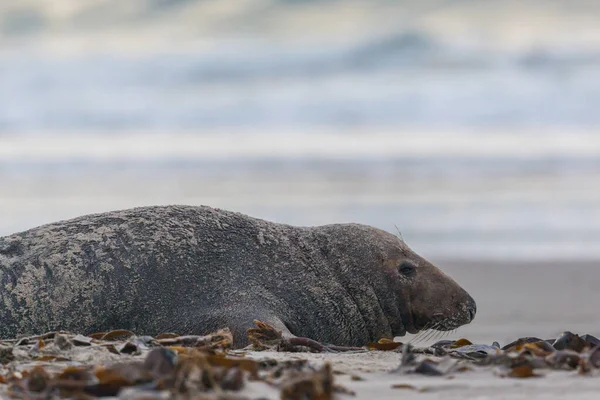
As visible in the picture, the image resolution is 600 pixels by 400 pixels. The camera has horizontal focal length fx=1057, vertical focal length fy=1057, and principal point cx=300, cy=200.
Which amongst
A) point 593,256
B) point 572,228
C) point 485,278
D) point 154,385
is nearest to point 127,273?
point 154,385

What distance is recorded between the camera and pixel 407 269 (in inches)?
303

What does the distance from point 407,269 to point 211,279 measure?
5.15 ft

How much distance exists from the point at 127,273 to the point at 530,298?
28.4ft

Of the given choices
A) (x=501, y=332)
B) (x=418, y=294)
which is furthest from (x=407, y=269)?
(x=501, y=332)

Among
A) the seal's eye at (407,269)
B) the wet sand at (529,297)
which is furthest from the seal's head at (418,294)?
the wet sand at (529,297)

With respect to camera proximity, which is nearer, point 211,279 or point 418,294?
point 211,279

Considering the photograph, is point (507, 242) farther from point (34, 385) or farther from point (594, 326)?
point (34, 385)

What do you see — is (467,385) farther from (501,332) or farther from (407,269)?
(501,332)

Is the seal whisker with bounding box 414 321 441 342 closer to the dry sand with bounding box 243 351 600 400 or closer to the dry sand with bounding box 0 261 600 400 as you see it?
the dry sand with bounding box 0 261 600 400

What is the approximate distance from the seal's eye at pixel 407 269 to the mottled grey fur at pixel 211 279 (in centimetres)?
3

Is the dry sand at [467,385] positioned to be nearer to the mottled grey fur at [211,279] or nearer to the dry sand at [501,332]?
the dry sand at [501,332]

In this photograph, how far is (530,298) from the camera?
560 inches

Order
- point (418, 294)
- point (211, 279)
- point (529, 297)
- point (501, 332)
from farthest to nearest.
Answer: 1. point (529, 297)
2. point (501, 332)
3. point (418, 294)
4. point (211, 279)

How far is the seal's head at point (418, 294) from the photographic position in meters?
7.59
